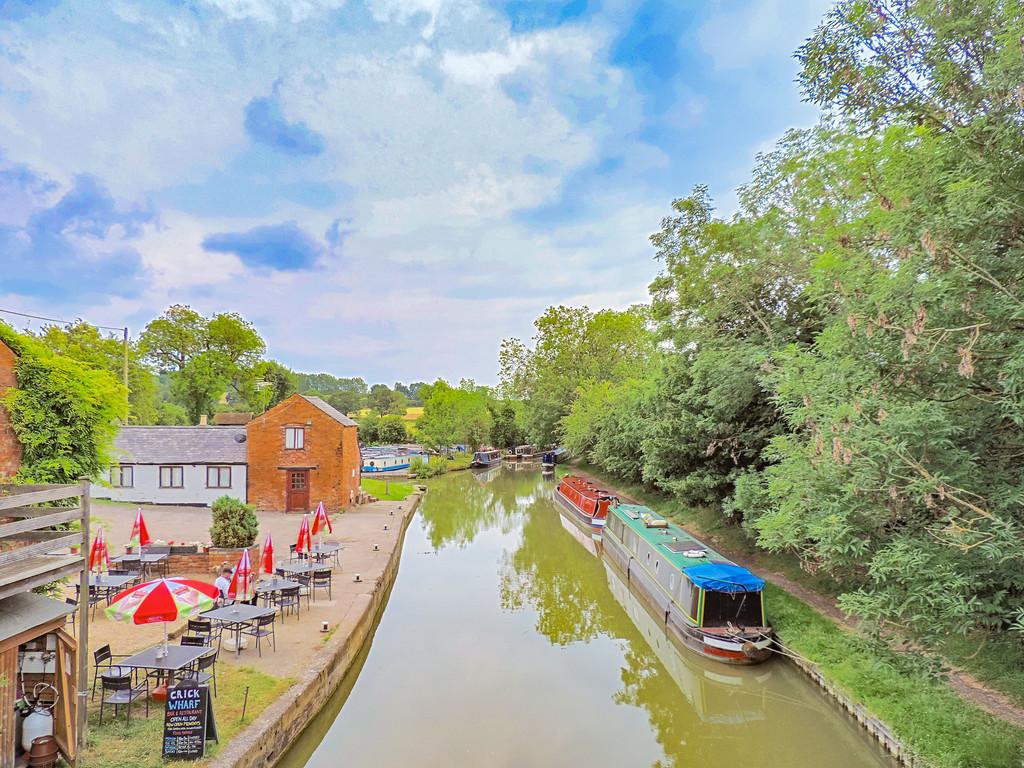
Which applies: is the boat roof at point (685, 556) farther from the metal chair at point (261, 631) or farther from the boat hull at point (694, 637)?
the metal chair at point (261, 631)

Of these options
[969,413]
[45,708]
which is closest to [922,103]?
[969,413]

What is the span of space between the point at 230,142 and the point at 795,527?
18.0 m

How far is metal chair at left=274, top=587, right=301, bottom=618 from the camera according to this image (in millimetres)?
11367

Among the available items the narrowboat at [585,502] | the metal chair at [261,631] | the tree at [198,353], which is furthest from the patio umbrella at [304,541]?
the tree at [198,353]

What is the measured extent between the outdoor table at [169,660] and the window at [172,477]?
1887cm

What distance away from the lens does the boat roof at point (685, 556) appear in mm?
11211

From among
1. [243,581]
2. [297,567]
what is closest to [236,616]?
[243,581]

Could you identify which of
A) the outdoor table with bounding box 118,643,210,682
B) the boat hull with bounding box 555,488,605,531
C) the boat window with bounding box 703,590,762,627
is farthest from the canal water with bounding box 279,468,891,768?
the boat hull with bounding box 555,488,605,531

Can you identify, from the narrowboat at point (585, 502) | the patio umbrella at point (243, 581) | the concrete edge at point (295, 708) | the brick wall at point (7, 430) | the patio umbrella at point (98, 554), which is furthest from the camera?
the narrowboat at point (585, 502)

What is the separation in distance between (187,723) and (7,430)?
417 centimetres

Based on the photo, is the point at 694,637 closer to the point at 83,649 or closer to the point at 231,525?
the point at 83,649

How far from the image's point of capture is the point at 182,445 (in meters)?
25.0

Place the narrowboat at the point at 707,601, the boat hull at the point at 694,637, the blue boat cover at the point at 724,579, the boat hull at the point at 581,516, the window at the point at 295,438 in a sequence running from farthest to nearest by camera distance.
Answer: the window at the point at 295,438 → the boat hull at the point at 581,516 → the blue boat cover at the point at 724,579 → the narrowboat at the point at 707,601 → the boat hull at the point at 694,637

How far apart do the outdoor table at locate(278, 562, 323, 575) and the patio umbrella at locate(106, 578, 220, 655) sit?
17.7ft
